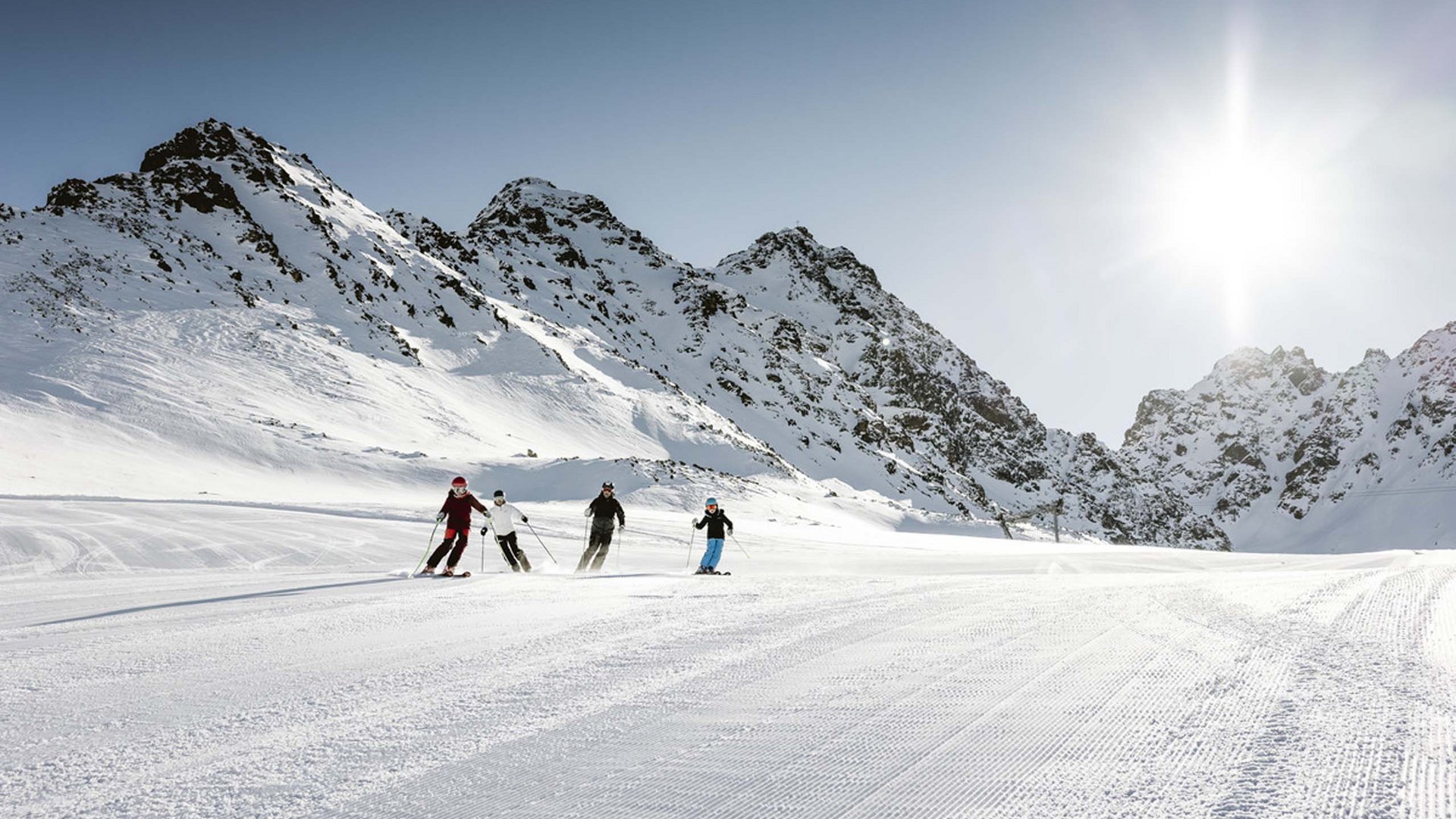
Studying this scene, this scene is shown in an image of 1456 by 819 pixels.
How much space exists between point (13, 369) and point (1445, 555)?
52536 mm

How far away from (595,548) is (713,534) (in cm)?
231

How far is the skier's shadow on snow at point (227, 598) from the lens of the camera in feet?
23.5

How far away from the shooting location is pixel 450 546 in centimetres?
1310

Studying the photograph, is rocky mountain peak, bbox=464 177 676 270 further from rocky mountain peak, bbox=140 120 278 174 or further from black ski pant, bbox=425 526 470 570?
black ski pant, bbox=425 526 470 570

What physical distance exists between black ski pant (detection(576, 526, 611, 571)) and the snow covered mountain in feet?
65.8

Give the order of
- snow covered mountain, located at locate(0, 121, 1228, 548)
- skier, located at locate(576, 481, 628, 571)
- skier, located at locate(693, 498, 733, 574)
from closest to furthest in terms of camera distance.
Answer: skier, located at locate(693, 498, 733, 574) → skier, located at locate(576, 481, 628, 571) → snow covered mountain, located at locate(0, 121, 1228, 548)

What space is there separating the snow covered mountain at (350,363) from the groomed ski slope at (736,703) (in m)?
26.3

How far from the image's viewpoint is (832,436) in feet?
315

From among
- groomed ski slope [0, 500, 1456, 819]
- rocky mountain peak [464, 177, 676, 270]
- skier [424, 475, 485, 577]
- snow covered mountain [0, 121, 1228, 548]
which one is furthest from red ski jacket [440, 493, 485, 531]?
rocky mountain peak [464, 177, 676, 270]

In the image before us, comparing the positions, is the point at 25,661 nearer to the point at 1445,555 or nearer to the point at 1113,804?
the point at 1113,804

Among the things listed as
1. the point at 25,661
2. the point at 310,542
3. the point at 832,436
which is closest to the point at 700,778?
the point at 25,661

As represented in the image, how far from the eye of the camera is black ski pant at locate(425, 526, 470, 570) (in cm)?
1255

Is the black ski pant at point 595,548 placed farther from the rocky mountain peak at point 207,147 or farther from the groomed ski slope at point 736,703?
the rocky mountain peak at point 207,147

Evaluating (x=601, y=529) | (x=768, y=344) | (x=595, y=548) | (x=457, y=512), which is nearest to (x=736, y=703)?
(x=457, y=512)
